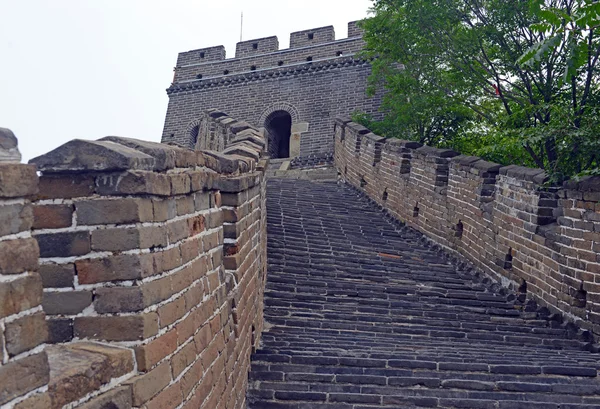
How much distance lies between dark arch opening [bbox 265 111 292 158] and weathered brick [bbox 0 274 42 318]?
17.5 metres

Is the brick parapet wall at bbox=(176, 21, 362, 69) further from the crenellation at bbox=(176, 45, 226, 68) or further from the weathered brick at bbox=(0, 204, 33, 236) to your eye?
the weathered brick at bbox=(0, 204, 33, 236)

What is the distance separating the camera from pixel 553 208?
212 inches

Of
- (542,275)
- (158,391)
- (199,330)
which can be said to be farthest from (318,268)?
(158,391)

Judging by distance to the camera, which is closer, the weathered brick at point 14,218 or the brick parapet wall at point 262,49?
the weathered brick at point 14,218

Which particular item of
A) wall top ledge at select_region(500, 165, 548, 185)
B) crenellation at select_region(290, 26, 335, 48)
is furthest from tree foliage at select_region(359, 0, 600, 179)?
crenellation at select_region(290, 26, 335, 48)

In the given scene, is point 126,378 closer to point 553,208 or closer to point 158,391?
point 158,391

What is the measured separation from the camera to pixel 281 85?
18406 mm

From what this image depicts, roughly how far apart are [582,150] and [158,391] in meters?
5.12

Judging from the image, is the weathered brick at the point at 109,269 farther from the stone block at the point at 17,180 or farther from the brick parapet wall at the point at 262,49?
the brick parapet wall at the point at 262,49

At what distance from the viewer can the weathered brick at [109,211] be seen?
1.64 m

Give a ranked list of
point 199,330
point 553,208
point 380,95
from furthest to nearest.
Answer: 1. point 380,95
2. point 553,208
3. point 199,330

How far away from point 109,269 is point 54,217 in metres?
0.23

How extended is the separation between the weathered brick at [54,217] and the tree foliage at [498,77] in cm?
406

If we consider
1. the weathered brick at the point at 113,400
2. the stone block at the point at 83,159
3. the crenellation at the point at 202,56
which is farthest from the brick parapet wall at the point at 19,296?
the crenellation at the point at 202,56
